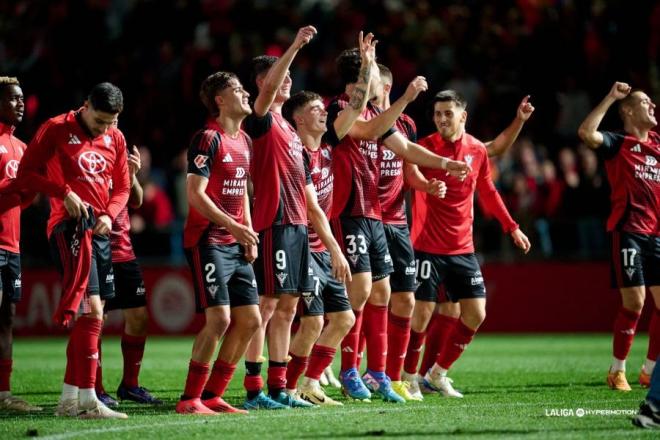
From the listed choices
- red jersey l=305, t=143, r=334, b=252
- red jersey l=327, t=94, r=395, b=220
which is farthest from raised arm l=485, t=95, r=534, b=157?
red jersey l=305, t=143, r=334, b=252

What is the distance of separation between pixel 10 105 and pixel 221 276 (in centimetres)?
287

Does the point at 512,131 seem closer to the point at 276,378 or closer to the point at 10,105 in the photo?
the point at 276,378

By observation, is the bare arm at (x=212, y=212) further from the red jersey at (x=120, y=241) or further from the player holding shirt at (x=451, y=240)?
the player holding shirt at (x=451, y=240)

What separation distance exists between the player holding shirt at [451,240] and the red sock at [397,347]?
21.8 inches

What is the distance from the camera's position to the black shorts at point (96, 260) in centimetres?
873

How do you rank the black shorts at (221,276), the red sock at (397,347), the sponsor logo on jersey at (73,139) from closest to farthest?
the black shorts at (221,276)
the sponsor logo on jersey at (73,139)
the red sock at (397,347)

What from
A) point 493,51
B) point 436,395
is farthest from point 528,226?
point 436,395

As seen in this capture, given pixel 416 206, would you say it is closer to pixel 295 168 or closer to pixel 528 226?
pixel 295 168

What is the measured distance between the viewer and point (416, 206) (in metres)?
11.4

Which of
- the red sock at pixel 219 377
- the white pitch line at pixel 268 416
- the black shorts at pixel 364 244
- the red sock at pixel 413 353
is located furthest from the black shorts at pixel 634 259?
the red sock at pixel 219 377

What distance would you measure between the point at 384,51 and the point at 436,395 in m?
11.2

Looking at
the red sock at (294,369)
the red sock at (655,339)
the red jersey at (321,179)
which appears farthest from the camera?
the red sock at (655,339)

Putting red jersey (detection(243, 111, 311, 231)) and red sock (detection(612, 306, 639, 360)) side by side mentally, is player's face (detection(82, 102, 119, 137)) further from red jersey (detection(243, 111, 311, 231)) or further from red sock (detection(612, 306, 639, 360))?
red sock (detection(612, 306, 639, 360))

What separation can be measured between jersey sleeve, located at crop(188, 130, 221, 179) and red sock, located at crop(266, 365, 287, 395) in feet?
5.65
